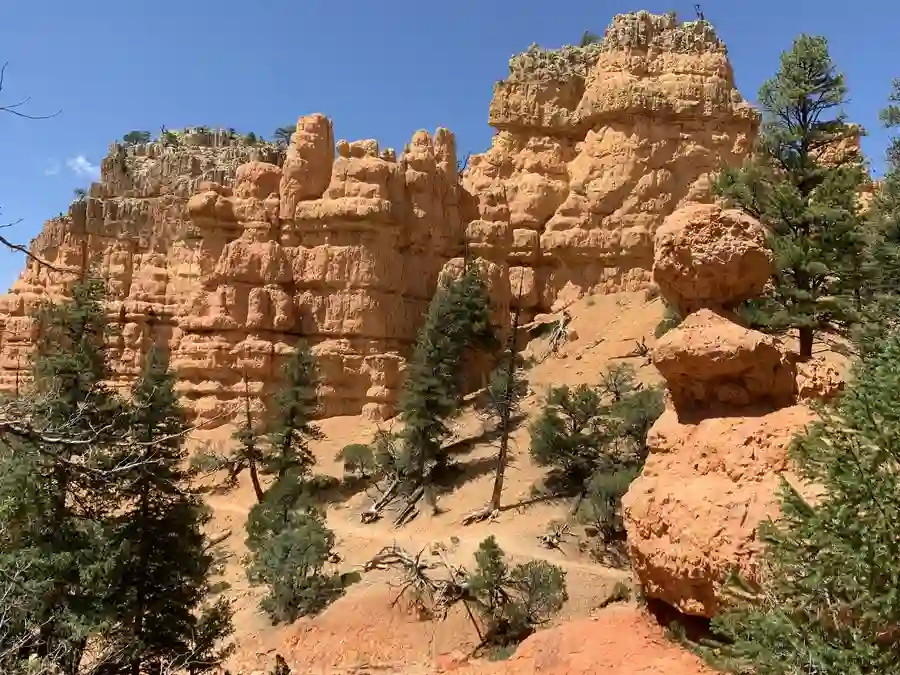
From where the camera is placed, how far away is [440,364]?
2620 cm

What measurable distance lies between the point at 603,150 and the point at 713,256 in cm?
2591

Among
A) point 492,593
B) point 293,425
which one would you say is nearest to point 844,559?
point 492,593

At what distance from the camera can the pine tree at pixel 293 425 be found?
85.1ft

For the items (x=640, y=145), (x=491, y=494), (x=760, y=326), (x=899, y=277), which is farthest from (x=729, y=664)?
(x=640, y=145)

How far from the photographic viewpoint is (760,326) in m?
14.8

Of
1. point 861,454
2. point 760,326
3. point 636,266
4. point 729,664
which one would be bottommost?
point 729,664

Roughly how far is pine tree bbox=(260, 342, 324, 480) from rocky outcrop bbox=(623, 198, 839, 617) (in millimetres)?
17637

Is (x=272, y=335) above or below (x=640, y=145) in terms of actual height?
below

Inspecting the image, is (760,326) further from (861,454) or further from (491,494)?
(491,494)

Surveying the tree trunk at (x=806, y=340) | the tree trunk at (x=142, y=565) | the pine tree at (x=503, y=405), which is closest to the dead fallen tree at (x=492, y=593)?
the pine tree at (x=503, y=405)

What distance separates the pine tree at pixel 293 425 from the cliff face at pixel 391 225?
3.23m

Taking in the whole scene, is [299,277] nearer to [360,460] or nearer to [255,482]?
[360,460]

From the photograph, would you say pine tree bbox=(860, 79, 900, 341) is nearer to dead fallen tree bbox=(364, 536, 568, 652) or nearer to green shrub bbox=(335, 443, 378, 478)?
dead fallen tree bbox=(364, 536, 568, 652)

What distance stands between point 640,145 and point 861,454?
29.5 m
